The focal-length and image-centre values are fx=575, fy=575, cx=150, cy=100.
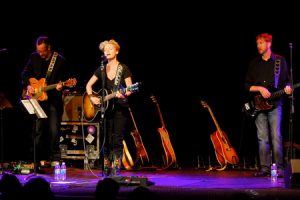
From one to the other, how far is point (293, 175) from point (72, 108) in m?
5.40

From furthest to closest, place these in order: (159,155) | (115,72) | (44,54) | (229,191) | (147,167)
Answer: (159,155), (147,167), (44,54), (115,72), (229,191)

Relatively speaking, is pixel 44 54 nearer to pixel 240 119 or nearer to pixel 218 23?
pixel 218 23

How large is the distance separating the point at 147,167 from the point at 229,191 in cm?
428

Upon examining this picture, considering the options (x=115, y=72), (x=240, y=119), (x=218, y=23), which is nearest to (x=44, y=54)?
(x=115, y=72)

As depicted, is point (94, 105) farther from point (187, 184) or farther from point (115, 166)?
point (187, 184)

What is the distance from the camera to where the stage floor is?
6891 millimetres

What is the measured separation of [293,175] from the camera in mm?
7719

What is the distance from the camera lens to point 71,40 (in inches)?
485

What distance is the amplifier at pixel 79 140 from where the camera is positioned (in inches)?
453

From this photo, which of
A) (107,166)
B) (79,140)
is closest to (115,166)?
(107,166)

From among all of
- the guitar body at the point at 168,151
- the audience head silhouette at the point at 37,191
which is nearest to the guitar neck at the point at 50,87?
the guitar body at the point at 168,151

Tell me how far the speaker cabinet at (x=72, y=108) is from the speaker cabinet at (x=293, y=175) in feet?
16.6

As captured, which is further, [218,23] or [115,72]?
[218,23]

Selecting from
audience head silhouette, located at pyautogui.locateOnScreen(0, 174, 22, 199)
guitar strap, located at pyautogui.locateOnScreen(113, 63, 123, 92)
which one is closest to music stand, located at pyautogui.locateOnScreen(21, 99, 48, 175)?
guitar strap, located at pyautogui.locateOnScreen(113, 63, 123, 92)
